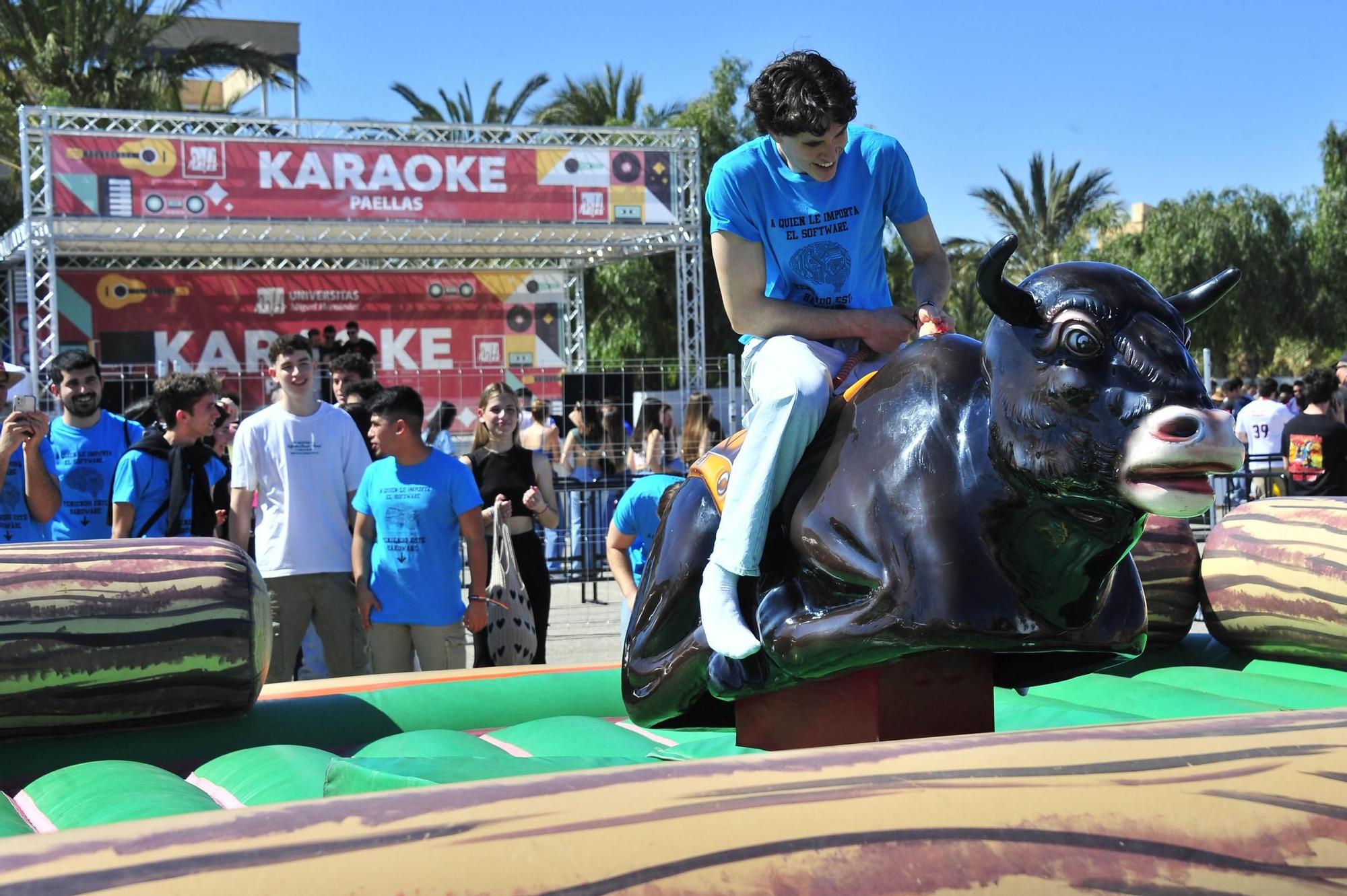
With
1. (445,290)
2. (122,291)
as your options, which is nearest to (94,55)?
(122,291)

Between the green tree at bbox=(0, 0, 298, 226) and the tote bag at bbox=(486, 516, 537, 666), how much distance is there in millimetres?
21282

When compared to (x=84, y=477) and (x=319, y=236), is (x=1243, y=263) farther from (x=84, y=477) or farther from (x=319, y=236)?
(x=84, y=477)

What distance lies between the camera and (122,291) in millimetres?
20156

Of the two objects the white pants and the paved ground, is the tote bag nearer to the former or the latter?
the paved ground

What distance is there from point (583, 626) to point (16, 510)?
16.1ft

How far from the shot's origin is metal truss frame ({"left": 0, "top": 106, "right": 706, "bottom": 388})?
1666 cm

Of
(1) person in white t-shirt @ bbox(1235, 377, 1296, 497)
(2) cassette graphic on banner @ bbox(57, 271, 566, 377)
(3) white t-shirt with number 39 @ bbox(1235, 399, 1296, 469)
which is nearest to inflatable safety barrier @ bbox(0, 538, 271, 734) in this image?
(1) person in white t-shirt @ bbox(1235, 377, 1296, 497)

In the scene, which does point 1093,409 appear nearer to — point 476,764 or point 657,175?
point 476,764

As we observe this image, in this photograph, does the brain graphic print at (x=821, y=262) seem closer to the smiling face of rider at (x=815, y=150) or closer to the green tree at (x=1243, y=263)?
the smiling face of rider at (x=815, y=150)

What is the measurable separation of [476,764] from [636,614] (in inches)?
37.3

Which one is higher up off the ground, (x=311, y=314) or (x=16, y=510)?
(x=311, y=314)

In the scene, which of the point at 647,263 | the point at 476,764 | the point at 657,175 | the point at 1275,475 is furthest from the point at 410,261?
the point at 476,764

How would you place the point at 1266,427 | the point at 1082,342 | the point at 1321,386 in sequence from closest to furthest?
the point at 1082,342, the point at 1321,386, the point at 1266,427

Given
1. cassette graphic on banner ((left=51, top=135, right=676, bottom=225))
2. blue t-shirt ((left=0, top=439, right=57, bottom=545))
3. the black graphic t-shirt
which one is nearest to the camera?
blue t-shirt ((left=0, top=439, right=57, bottom=545))
